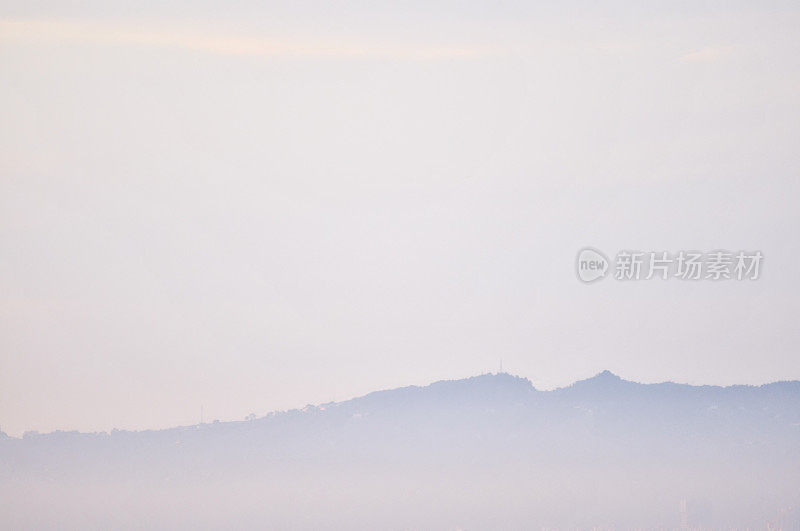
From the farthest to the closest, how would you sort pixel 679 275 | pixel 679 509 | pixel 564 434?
1. pixel 564 434
2. pixel 679 509
3. pixel 679 275

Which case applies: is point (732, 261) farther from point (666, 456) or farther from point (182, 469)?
point (182, 469)

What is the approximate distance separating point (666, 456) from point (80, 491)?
1904 centimetres

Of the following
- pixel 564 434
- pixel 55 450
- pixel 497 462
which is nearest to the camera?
pixel 55 450

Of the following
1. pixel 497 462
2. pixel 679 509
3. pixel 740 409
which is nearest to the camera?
pixel 679 509

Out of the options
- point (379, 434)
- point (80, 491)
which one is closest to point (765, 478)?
point (379, 434)

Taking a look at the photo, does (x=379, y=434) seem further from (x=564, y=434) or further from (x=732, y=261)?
(x=732, y=261)

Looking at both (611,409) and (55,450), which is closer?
(55,450)

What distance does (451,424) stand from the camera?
3400cm

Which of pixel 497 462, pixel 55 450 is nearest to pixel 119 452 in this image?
pixel 55 450

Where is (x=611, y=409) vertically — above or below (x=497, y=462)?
above

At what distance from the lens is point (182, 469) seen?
106ft

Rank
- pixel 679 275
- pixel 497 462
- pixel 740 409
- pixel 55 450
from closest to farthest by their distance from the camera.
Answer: pixel 679 275, pixel 55 450, pixel 497 462, pixel 740 409

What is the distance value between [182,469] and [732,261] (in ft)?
70.4

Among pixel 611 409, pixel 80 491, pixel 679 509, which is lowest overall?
pixel 80 491
